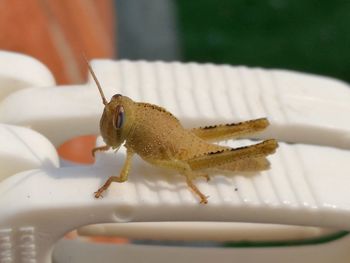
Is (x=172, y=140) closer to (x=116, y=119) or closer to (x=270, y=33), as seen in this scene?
(x=116, y=119)

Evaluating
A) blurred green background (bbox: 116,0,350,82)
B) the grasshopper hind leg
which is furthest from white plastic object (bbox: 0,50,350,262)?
blurred green background (bbox: 116,0,350,82)

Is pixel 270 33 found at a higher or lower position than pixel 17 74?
higher

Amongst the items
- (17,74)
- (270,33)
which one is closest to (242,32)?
(270,33)

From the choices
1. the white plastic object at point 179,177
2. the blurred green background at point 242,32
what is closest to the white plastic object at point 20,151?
the white plastic object at point 179,177

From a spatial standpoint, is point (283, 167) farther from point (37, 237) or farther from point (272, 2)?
point (272, 2)

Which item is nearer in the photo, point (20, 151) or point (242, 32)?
point (20, 151)
